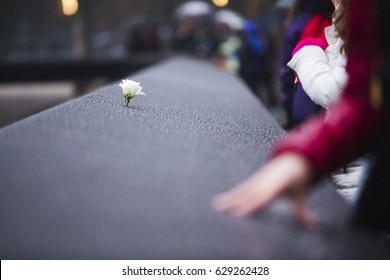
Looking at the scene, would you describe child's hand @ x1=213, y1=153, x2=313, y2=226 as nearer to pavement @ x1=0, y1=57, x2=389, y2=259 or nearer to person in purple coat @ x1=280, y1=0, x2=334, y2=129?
pavement @ x1=0, y1=57, x2=389, y2=259

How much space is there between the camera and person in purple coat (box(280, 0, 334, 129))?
2.09 metres

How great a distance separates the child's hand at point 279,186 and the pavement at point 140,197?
6cm

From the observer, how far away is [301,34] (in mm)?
2449

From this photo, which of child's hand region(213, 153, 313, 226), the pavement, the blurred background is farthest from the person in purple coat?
child's hand region(213, 153, 313, 226)

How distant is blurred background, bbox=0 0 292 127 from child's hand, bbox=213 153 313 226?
230 cm

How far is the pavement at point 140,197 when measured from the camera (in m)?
1.20

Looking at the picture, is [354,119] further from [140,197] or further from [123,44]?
[123,44]

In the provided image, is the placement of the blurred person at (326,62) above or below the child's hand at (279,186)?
above

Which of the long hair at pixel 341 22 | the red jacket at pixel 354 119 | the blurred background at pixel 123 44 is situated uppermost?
the blurred background at pixel 123 44

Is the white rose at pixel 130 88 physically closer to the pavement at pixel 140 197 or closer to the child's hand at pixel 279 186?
the pavement at pixel 140 197

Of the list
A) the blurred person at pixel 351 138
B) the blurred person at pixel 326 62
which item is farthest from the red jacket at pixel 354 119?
the blurred person at pixel 326 62

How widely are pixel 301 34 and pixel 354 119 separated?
1340 mm
